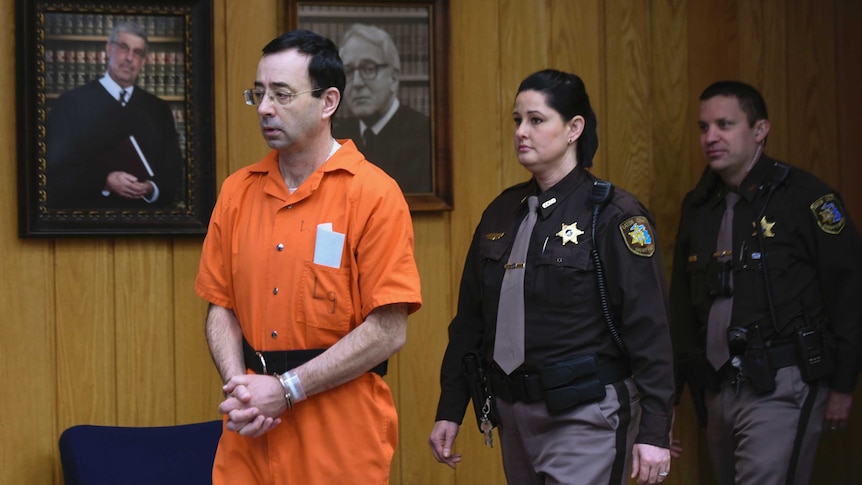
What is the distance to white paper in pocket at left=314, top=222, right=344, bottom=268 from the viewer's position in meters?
2.48

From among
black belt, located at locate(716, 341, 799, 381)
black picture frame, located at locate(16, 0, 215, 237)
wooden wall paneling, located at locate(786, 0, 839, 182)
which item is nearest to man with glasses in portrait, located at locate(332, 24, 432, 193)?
black picture frame, located at locate(16, 0, 215, 237)

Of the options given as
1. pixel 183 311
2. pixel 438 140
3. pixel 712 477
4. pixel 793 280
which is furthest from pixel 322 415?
pixel 712 477

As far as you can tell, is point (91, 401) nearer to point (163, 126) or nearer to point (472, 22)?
point (163, 126)

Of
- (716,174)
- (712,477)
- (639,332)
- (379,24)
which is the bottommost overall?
(712,477)

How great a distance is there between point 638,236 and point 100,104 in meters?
1.90

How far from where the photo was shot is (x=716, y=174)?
13.5ft

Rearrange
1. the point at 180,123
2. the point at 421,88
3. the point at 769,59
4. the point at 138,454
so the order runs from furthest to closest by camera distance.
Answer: the point at 769,59 → the point at 421,88 → the point at 180,123 → the point at 138,454

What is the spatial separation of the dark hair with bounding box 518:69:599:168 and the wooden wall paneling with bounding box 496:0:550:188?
1000mm

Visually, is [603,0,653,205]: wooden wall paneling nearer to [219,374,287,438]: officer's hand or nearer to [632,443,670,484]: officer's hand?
[632,443,670,484]: officer's hand

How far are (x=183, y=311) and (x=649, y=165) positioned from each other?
1.84 meters

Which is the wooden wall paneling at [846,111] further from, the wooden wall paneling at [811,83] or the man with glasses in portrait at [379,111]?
the man with glasses in portrait at [379,111]

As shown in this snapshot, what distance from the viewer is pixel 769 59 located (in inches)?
174

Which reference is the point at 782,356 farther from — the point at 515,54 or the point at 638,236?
A: the point at 515,54

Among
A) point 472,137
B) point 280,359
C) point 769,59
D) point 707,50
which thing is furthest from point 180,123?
point 769,59
